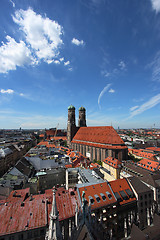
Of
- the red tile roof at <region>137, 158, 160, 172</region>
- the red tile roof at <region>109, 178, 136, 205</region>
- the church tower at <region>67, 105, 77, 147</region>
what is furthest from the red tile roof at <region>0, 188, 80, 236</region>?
the church tower at <region>67, 105, 77, 147</region>

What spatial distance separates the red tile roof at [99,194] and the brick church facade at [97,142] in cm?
3552

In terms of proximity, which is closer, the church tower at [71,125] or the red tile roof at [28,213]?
A: the red tile roof at [28,213]

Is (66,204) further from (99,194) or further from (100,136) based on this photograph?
(100,136)

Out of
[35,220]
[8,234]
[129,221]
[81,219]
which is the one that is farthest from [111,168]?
[81,219]

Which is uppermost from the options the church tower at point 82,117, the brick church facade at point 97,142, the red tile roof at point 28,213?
the church tower at point 82,117

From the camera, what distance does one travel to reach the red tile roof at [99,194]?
21594 millimetres

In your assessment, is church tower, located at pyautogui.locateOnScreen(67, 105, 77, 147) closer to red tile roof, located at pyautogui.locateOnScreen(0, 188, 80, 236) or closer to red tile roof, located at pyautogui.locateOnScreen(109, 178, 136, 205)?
red tile roof, located at pyautogui.locateOnScreen(109, 178, 136, 205)

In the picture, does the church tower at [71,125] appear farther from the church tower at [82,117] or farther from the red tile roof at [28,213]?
the red tile roof at [28,213]

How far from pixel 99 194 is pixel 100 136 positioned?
48.0 m

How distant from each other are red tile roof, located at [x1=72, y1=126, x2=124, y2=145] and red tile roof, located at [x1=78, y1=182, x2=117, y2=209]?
39.4 m

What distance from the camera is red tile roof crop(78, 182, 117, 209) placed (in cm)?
2159

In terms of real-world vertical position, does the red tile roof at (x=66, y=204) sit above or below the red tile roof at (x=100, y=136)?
below

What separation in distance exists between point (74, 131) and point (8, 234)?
80134 millimetres

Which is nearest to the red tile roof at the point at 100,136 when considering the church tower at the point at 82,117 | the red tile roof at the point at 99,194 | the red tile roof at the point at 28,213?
the church tower at the point at 82,117
